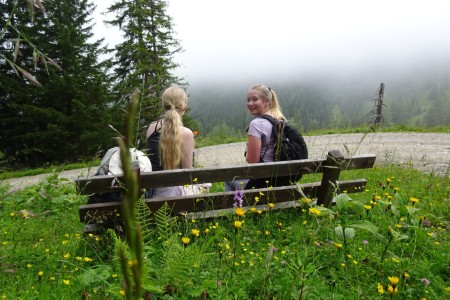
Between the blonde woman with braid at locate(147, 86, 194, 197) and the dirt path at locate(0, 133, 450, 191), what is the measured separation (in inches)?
194

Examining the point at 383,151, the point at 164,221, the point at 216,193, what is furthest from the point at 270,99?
the point at 383,151

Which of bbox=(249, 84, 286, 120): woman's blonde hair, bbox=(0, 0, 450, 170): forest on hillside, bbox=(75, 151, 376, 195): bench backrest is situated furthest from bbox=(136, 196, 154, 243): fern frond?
bbox=(0, 0, 450, 170): forest on hillside

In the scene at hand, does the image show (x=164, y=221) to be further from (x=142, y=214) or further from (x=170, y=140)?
(x=170, y=140)

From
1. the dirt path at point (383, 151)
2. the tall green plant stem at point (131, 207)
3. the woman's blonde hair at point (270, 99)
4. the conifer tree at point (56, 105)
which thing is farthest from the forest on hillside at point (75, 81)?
the tall green plant stem at point (131, 207)

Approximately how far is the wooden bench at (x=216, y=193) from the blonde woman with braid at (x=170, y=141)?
0.70 meters

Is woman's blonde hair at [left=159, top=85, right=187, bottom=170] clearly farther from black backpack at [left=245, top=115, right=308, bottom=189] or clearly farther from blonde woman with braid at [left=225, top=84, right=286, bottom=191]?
black backpack at [left=245, top=115, right=308, bottom=189]

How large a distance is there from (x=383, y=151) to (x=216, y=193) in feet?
30.4

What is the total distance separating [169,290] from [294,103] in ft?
643

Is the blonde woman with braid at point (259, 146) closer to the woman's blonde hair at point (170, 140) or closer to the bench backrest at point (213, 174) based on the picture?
the bench backrest at point (213, 174)

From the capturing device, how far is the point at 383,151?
1121 centimetres

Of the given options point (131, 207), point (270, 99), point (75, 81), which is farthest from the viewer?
point (75, 81)

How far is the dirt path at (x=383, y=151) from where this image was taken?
9666 mm

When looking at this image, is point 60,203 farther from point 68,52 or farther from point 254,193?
point 68,52

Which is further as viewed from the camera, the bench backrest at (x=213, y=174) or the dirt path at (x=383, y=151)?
the dirt path at (x=383, y=151)
